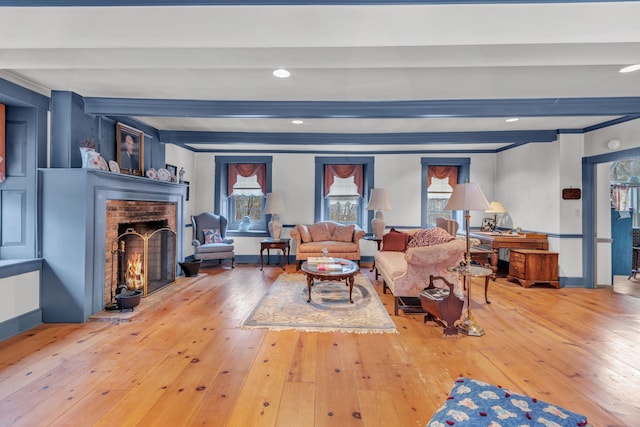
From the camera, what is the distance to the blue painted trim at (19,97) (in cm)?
297

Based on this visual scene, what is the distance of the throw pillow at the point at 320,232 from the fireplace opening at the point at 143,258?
262cm

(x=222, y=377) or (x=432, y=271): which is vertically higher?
(x=432, y=271)

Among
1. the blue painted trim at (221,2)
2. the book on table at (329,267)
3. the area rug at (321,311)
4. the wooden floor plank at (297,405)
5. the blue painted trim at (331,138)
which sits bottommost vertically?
the wooden floor plank at (297,405)

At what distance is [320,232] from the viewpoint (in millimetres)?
6305

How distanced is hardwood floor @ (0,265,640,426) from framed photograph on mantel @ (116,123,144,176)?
2072 millimetres

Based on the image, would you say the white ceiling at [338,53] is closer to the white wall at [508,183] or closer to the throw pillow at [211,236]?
the white wall at [508,183]

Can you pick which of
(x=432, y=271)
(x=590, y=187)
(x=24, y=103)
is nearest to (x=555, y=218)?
(x=590, y=187)

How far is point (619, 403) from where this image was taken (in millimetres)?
2055

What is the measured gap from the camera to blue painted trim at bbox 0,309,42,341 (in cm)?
290

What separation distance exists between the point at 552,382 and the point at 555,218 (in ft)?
12.1

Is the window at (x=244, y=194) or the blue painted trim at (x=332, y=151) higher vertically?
the blue painted trim at (x=332, y=151)

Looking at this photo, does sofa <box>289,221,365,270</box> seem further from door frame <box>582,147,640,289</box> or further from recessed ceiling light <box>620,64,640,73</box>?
recessed ceiling light <box>620,64,640,73</box>

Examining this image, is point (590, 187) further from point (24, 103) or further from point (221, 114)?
point (24, 103)

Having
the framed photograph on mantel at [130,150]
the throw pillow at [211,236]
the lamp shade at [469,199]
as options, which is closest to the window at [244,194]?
the throw pillow at [211,236]
